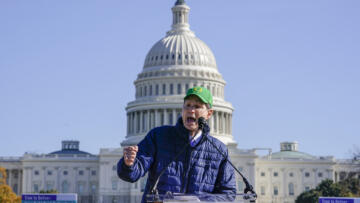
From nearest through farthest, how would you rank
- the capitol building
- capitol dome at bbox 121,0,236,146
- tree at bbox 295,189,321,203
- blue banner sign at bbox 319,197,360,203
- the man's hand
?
the man's hand < blue banner sign at bbox 319,197,360,203 < tree at bbox 295,189,321,203 < the capitol building < capitol dome at bbox 121,0,236,146

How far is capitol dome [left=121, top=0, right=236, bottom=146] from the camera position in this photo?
470 ft

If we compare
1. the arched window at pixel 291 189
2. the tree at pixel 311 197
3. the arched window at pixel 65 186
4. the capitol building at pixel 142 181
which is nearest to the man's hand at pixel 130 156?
the tree at pixel 311 197

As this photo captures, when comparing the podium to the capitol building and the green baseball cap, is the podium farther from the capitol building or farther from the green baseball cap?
the capitol building

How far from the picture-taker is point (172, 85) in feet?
480

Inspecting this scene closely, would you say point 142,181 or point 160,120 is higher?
point 160,120

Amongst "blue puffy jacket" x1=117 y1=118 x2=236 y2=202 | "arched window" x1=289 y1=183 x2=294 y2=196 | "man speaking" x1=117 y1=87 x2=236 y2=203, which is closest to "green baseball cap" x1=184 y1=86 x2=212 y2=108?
"man speaking" x1=117 y1=87 x2=236 y2=203

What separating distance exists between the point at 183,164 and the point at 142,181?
125902 mm

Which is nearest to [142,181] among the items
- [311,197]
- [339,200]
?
[311,197]

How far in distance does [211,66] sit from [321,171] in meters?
28.1

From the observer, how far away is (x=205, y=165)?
10.1 meters

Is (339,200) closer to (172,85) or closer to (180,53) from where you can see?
(172,85)

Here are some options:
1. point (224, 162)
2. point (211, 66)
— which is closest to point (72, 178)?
point (211, 66)

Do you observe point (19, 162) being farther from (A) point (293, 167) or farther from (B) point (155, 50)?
(A) point (293, 167)

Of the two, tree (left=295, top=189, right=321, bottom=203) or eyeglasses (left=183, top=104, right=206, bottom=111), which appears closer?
eyeglasses (left=183, top=104, right=206, bottom=111)
